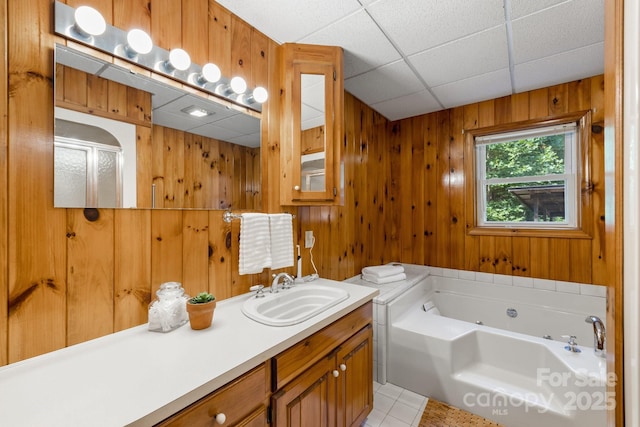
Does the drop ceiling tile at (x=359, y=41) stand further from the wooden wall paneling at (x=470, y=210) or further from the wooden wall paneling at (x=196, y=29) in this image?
Answer: the wooden wall paneling at (x=470, y=210)

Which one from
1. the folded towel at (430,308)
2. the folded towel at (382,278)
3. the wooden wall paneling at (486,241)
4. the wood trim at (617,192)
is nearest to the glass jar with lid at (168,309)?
A: the wood trim at (617,192)

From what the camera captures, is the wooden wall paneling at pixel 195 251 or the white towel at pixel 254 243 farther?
the white towel at pixel 254 243

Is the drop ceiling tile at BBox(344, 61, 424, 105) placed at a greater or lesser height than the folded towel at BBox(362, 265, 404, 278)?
greater

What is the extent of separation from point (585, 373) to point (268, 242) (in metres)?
1.90

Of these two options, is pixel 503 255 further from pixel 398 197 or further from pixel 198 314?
pixel 198 314

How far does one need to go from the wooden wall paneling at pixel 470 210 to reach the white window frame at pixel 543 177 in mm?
75

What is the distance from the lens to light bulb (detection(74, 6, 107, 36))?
0.97m

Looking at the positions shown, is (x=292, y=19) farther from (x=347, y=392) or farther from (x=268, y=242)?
(x=347, y=392)

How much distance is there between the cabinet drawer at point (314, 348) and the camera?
3.34 ft

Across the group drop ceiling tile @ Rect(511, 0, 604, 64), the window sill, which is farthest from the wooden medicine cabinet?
the window sill

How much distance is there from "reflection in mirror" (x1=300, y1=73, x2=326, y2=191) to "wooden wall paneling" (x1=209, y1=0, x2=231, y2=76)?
465 millimetres

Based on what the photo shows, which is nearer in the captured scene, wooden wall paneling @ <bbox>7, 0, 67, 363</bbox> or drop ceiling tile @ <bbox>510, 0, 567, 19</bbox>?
wooden wall paneling @ <bbox>7, 0, 67, 363</bbox>

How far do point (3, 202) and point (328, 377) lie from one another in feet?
4.43

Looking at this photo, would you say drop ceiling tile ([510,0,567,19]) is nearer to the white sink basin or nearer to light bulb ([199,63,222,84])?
light bulb ([199,63,222,84])
